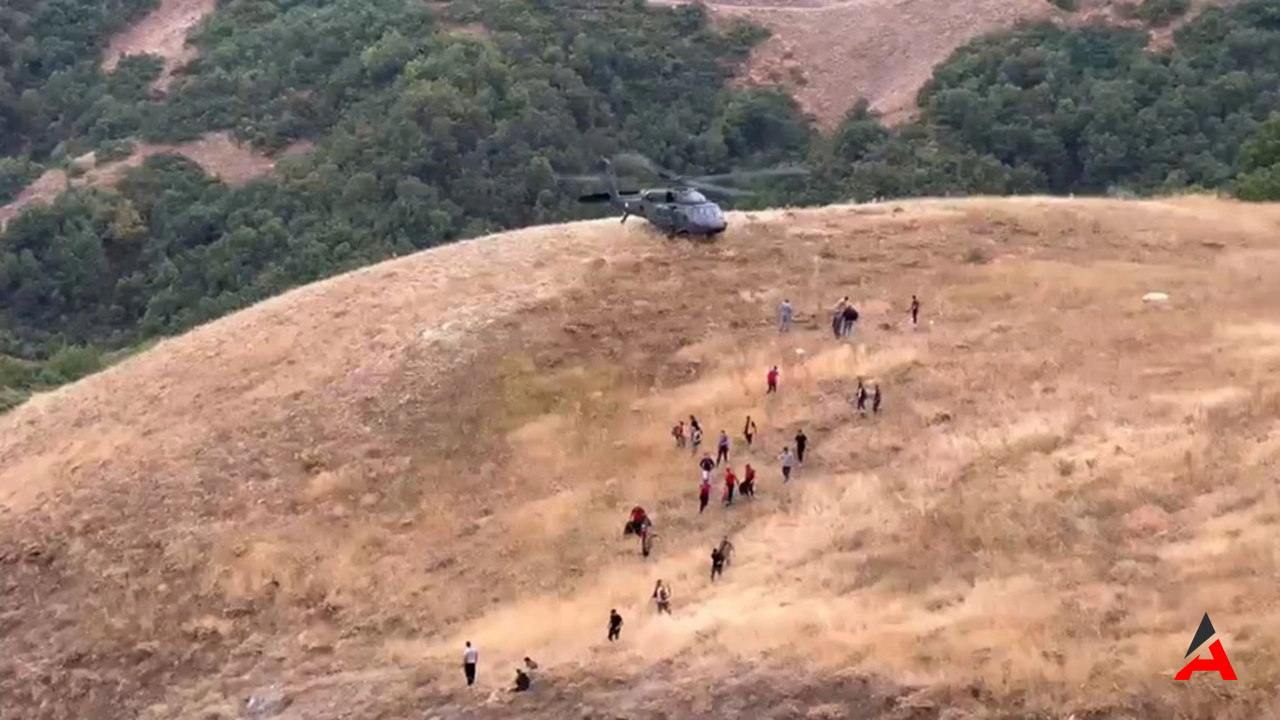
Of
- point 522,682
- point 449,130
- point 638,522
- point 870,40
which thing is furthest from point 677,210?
point 870,40

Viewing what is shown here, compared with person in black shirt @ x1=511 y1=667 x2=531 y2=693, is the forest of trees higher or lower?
lower

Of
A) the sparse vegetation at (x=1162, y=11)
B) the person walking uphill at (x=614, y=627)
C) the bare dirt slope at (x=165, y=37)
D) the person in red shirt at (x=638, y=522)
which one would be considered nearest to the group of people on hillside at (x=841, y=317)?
the person in red shirt at (x=638, y=522)

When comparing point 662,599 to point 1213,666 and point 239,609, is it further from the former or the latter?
point 239,609

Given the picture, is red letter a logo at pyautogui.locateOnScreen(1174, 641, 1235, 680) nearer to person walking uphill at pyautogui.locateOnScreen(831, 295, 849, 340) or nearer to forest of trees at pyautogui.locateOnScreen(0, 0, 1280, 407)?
person walking uphill at pyautogui.locateOnScreen(831, 295, 849, 340)

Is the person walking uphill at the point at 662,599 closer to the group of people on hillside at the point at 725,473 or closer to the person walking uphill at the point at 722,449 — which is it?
the group of people on hillside at the point at 725,473

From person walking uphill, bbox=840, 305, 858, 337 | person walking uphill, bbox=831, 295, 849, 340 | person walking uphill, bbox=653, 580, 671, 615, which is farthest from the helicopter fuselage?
person walking uphill, bbox=653, 580, 671, 615

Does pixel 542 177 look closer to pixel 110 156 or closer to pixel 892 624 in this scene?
pixel 110 156
